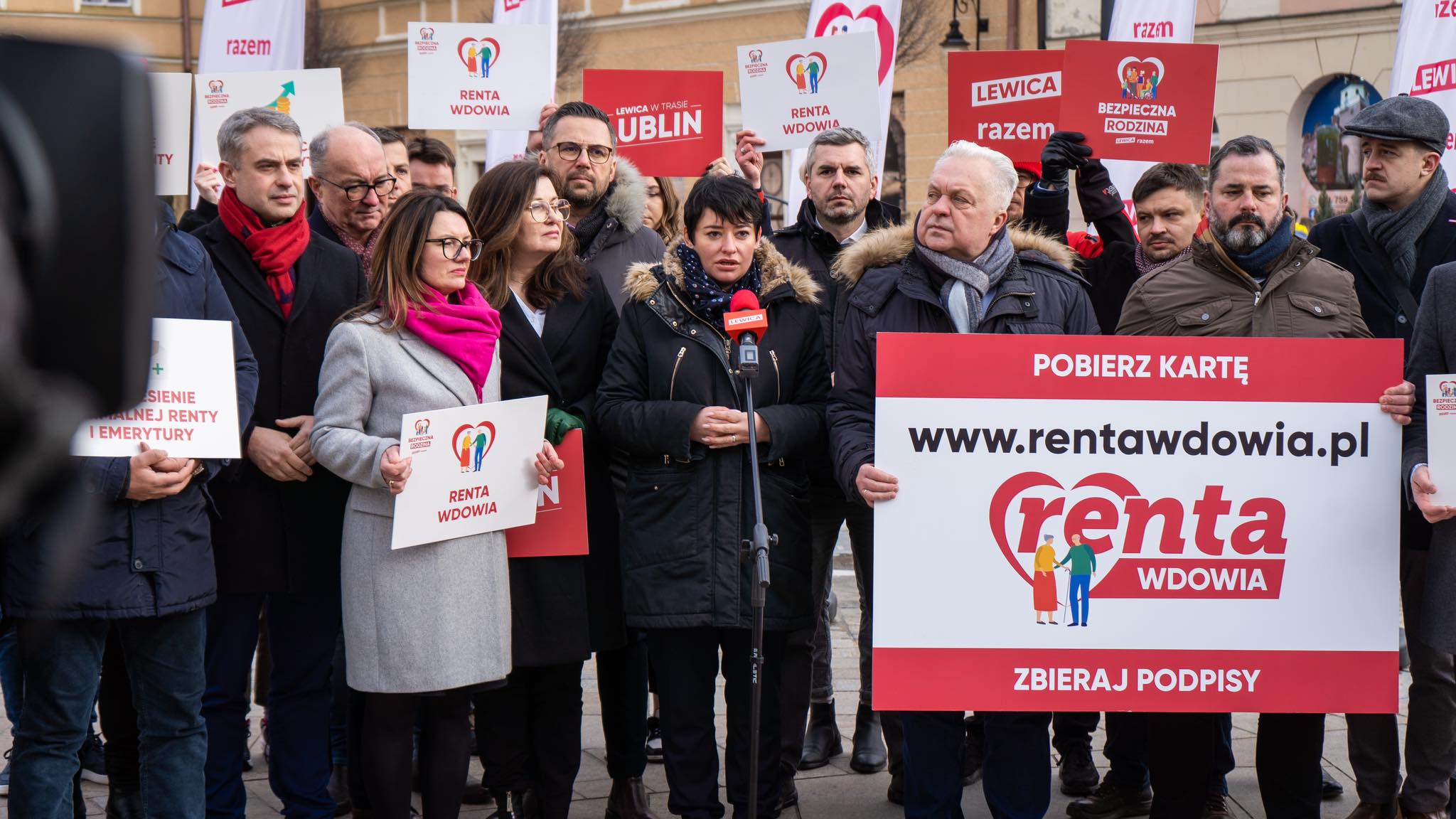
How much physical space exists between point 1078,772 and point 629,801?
5.60 ft

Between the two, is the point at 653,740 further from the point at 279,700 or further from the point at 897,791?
the point at 279,700

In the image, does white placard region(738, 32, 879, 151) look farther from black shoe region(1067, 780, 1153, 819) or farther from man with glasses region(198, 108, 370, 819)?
black shoe region(1067, 780, 1153, 819)

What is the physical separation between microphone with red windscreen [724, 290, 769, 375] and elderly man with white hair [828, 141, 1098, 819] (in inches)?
16.5

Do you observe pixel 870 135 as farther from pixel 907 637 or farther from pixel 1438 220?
pixel 907 637

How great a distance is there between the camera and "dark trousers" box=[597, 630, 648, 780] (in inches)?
204

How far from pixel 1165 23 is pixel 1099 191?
518 centimetres

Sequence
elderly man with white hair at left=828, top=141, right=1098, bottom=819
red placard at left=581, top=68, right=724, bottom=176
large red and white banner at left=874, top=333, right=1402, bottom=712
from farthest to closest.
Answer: red placard at left=581, top=68, right=724, bottom=176
elderly man with white hair at left=828, top=141, right=1098, bottom=819
large red and white banner at left=874, top=333, right=1402, bottom=712

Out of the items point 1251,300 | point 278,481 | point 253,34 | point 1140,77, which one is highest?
point 253,34

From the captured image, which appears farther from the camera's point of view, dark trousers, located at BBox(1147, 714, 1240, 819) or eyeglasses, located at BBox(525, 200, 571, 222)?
eyeglasses, located at BBox(525, 200, 571, 222)

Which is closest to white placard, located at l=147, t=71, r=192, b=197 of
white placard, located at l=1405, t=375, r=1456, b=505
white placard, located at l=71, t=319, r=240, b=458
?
white placard, located at l=71, t=319, r=240, b=458

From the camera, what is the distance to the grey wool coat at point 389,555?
170 inches

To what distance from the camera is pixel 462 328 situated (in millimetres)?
4465

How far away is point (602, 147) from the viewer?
18.6 ft

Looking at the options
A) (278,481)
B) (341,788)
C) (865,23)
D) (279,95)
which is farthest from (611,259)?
(865,23)
